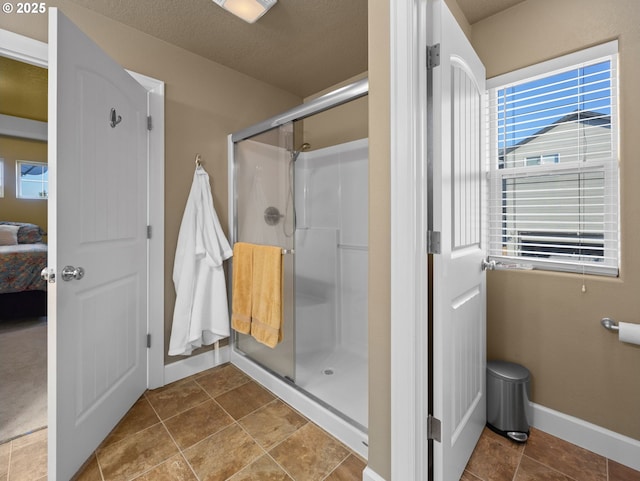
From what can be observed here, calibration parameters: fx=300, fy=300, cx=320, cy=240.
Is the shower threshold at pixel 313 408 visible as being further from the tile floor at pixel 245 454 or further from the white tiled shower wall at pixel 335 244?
the white tiled shower wall at pixel 335 244

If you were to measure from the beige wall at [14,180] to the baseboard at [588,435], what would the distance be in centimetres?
685

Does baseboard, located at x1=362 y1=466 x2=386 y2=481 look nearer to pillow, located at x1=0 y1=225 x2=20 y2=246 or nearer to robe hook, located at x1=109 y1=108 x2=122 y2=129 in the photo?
robe hook, located at x1=109 y1=108 x2=122 y2=129

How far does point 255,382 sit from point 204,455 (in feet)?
2.27

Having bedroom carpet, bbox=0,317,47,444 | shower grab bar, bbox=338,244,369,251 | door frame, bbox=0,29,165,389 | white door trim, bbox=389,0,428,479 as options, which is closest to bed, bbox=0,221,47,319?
bedroom carpet, bbox=0,317,47,444

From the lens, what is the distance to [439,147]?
105 centimetres

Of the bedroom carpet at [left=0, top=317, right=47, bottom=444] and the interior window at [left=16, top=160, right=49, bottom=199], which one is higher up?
the interior window at [left=16, top=160, right=49, bottom=199]

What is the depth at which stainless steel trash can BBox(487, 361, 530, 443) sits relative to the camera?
1.53 metres

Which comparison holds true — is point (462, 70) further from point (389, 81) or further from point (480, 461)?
point (480, 461)

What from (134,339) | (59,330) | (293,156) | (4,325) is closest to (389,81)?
(293,156)

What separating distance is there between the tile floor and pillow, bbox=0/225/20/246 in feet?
11.8

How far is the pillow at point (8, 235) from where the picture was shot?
154 inches

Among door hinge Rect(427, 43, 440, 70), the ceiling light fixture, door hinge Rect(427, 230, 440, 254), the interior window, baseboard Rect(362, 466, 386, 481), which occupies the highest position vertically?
the ceiling light fixture

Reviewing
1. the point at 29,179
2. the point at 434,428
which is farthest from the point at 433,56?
the point at 29,179

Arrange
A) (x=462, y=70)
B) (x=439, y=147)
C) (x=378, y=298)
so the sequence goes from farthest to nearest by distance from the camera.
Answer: (x=462, y=70)
(x=378, y=298)
(x=439, y=147)
